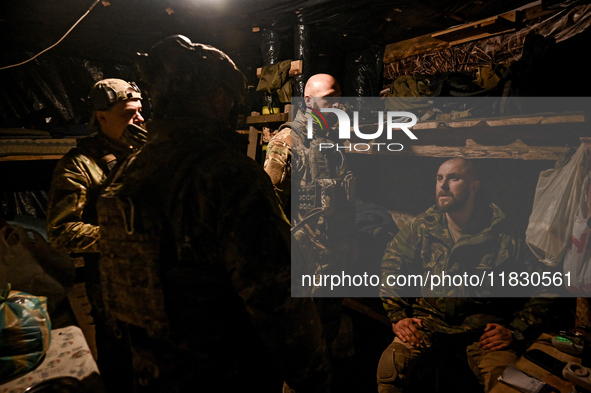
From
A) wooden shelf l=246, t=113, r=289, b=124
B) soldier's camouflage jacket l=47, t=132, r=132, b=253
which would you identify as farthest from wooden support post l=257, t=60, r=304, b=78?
soldier's camouflage jacket l=47, t=132, r=132, b=253

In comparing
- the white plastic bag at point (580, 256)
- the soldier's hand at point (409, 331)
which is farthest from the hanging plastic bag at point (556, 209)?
the soldier's hand at point (409, 331)

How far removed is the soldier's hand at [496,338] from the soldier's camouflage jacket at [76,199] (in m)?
2.67

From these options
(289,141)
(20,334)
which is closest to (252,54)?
(289,141)

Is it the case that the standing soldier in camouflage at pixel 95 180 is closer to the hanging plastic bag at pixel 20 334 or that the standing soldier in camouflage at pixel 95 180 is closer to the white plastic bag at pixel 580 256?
the hanging plastic bag at pixel 20 334

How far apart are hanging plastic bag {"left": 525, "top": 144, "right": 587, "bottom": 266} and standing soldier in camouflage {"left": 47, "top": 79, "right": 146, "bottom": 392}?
2.69 m

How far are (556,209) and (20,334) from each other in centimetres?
368

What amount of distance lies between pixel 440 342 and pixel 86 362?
271cm

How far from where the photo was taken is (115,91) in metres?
2.16

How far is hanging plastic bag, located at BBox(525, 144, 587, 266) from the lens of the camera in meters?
1.90

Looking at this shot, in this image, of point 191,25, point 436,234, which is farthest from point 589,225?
point 191,25

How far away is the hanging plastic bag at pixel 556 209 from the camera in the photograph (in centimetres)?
190

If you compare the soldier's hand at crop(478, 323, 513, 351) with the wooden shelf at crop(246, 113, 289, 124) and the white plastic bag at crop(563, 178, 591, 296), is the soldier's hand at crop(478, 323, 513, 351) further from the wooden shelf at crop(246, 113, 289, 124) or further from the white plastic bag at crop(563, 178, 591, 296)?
the wooden shelf at crop(246, 113, 289, 124)

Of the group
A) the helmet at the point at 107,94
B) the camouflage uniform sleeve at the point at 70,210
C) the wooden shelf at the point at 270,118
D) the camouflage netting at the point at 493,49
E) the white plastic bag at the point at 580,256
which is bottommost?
the white plastic bag at the point at 580,256

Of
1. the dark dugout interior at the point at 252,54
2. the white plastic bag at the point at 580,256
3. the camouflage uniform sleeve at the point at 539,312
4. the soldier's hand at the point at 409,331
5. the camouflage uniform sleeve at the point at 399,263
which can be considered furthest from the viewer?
the dark dugout interior at the point at 252,54
